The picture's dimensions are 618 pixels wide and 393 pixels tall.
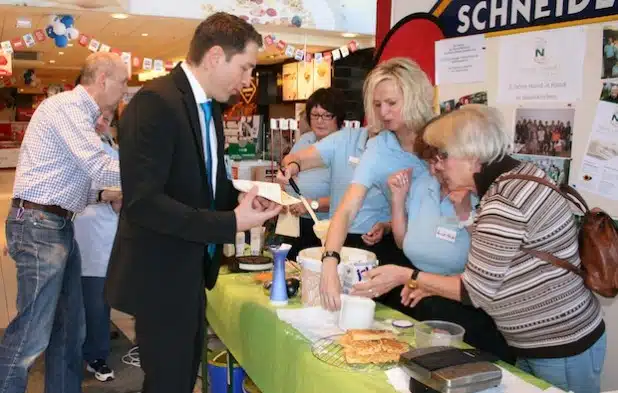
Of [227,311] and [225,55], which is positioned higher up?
[225,55]

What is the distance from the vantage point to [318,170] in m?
3.12

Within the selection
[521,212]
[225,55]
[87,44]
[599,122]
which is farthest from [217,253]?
[87,44]

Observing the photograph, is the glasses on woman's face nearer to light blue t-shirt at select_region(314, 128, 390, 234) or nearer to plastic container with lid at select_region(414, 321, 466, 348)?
light blue t-shirt at select_region(314, 128, 390, 234)

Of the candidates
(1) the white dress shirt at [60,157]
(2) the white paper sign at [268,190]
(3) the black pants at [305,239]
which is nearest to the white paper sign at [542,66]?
(3) the black pants at [305,239]

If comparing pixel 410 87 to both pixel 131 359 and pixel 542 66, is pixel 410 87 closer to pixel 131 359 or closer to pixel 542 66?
pixel 542 66

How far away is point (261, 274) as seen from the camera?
2.35m

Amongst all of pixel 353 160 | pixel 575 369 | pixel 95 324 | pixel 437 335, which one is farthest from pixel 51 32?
pixel 575 369

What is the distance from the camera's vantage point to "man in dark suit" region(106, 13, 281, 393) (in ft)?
5.00

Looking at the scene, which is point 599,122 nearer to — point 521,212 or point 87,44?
point 521,212

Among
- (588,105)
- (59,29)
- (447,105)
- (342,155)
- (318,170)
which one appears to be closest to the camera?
(588,105)

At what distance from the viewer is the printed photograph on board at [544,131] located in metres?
2.25

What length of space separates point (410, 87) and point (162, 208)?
39.4 inches

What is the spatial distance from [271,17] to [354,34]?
54.9 inches

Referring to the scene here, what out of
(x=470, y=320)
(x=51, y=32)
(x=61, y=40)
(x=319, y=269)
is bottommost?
(x=470, y=320)
